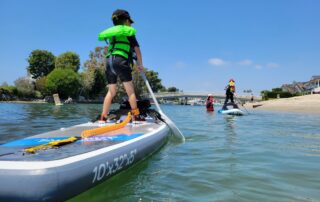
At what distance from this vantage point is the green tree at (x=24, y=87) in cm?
8619

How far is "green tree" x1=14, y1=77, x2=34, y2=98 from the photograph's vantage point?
3393 inches

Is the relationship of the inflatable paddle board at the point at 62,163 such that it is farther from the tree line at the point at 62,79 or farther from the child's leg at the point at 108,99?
the tree line at the point at 62,79

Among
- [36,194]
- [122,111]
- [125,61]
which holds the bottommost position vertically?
[36,194]

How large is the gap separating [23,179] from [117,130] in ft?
9.02

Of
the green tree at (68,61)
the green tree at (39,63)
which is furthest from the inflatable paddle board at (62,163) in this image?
the green tree at (39,63)

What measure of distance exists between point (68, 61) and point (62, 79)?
48.0ft

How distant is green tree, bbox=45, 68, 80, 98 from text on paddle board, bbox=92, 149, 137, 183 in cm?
7880

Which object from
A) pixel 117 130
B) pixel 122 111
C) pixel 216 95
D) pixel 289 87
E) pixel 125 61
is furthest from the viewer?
pixel 289 87

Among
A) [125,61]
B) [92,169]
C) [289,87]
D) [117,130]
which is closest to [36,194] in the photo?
[92,169]

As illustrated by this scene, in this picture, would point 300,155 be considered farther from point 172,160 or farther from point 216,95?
point 216,95

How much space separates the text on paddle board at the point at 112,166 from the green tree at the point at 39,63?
3785 inches

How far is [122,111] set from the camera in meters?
7.98

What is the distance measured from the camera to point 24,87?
8669cm

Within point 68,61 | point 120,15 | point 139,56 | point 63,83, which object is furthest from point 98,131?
point 68,61
